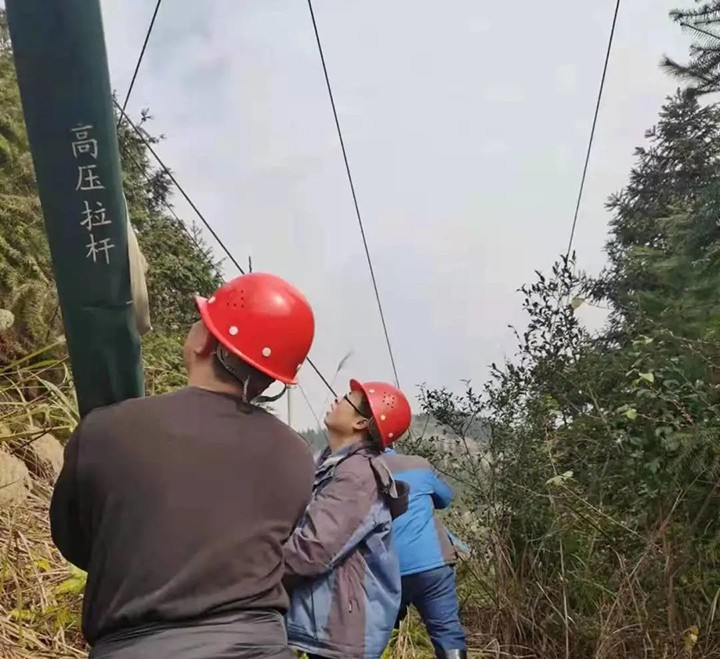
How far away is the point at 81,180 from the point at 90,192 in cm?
3

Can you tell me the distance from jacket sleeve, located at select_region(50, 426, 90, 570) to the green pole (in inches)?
14.3

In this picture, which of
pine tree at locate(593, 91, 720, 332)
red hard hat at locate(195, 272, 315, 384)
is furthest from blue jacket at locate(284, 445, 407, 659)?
pine tree at locate(593, 91, 720, 332)

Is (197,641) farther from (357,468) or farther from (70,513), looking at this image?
(357,468)

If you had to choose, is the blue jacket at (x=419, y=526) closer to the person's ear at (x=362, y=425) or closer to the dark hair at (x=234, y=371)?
the person's ear at (x=362, y=425)

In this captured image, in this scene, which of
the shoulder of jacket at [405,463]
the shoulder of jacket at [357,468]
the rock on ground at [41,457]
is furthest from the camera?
the rock on ground at [41,457]

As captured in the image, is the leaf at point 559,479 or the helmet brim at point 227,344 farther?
the leaf at point 559,479

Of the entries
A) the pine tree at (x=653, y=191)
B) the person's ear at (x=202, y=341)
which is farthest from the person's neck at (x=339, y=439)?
the pine tree at (x=653, y=191)

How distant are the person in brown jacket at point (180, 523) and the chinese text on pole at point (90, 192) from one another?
422mm

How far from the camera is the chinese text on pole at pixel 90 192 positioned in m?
1.78

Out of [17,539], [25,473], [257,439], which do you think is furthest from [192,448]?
[25,473]

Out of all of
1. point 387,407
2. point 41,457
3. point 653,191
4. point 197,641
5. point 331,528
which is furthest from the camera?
point 653,191

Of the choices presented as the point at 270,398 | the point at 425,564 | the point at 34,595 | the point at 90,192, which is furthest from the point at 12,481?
the point at 90,192

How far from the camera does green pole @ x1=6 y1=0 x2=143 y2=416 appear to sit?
1704 mm

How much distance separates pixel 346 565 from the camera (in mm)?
2555
